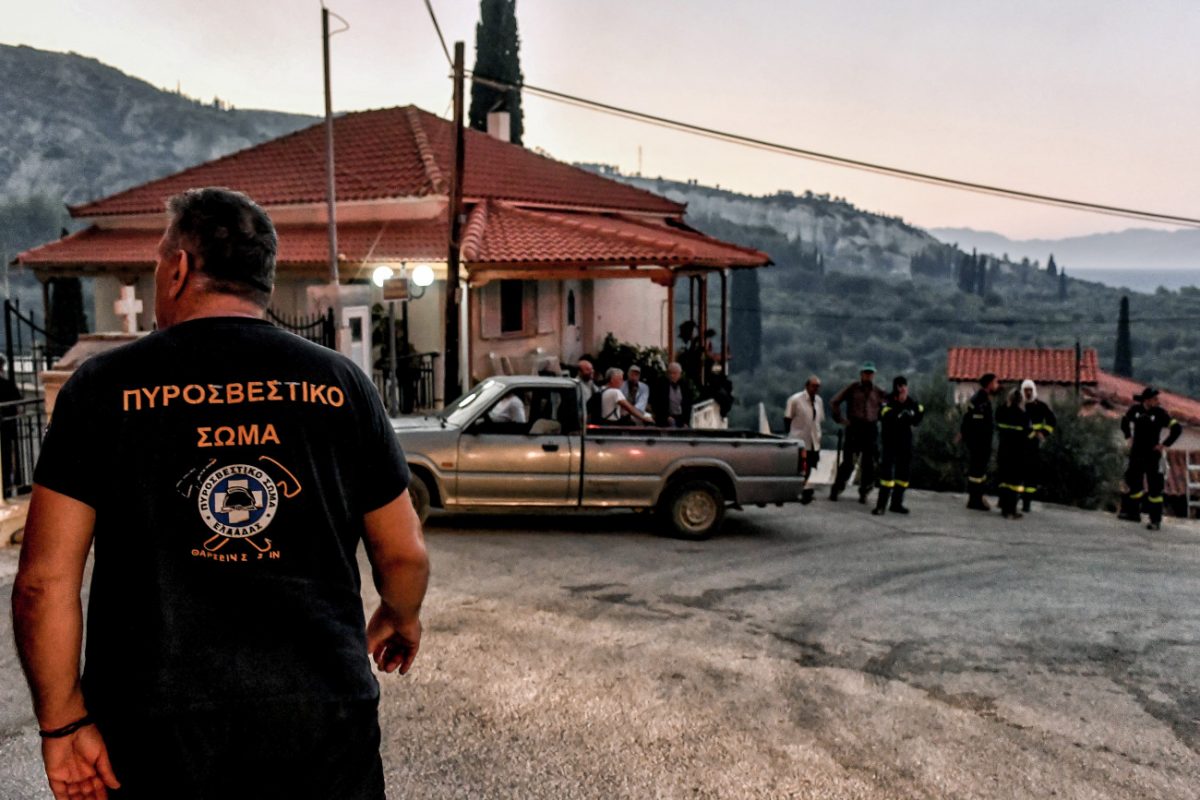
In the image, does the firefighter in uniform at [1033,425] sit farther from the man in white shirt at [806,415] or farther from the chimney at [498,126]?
the chimney at [498,126]

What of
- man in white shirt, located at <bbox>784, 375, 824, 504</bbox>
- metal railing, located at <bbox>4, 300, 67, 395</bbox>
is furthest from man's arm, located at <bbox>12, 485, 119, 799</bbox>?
man in white shirt, located at <bbox>784, 375, 824, 504</bbox>

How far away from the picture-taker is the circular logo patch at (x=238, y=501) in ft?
6.38

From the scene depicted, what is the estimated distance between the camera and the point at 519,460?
1038cm

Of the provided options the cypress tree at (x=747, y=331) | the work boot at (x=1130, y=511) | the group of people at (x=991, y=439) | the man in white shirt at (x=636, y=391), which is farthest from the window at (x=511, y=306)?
the cypress tree at (x=747, y=331)

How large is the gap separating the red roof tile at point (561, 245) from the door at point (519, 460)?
7.59 metres

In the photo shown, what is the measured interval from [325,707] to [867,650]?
5336 millimetres

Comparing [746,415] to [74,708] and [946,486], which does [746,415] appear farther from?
[74,708]

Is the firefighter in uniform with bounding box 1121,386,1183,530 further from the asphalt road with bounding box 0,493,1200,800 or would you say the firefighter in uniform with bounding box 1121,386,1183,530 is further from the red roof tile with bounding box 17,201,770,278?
the red roof tile with bounding box 17,201,770,278

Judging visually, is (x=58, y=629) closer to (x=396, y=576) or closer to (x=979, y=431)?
(x=396, y=576)

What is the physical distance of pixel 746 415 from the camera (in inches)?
2295

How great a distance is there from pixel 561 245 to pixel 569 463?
931 centimetres

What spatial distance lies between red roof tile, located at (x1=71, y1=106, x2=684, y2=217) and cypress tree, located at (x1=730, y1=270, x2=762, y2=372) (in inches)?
2256

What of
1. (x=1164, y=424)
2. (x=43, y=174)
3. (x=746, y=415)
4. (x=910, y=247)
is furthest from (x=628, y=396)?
(x=910, y=247)

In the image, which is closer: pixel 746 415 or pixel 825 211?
pixel 746 415
